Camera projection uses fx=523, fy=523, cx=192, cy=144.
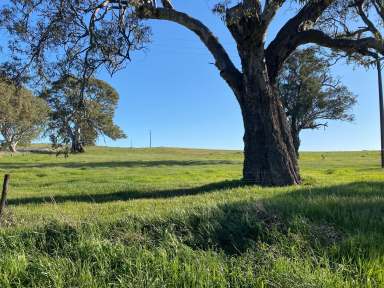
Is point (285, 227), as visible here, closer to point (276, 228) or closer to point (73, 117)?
point (276, 228)

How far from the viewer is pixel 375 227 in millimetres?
7098

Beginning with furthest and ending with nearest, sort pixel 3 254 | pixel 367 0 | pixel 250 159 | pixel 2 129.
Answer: pixel 2 129, pixel 367 0, pixel 250 159, pixel 3 254

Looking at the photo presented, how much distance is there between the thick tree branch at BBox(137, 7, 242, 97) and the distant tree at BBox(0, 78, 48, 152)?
3308cm

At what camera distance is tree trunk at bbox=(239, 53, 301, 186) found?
16109 millimetres

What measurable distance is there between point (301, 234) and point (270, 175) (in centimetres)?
963

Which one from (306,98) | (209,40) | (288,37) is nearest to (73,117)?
(209,40)

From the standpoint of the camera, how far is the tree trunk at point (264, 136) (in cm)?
1611

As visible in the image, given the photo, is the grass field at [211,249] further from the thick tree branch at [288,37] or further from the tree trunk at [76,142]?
the thick tree branch at [288,37]

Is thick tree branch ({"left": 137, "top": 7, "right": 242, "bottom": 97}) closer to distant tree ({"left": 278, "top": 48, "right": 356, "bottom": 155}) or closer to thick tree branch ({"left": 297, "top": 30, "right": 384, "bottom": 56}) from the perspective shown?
thick tree branch ({"left": 297, "top": 30, "right": 384, "bottom": 56})

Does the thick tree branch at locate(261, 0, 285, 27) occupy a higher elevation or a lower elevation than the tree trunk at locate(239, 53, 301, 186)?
higher

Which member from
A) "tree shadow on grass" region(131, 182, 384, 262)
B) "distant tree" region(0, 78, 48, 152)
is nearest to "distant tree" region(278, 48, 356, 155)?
"distant tree" region(0, 78, 48, 152)

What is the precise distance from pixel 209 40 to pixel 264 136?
3.88 meters

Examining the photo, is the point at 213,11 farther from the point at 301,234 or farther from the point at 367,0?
the point at 301,234

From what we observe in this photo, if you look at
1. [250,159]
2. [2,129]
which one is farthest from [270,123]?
[2,129]
